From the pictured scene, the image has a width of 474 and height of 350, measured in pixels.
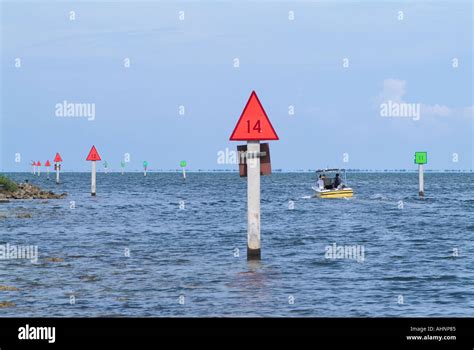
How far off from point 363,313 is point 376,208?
39.7 m

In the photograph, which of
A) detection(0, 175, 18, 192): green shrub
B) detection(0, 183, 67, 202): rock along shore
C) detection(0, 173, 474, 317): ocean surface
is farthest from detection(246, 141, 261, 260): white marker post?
detection(0, 175, 18, 192): green shrub

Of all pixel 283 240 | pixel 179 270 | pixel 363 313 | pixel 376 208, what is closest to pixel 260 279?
pixel 179 270

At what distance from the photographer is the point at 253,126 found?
57.3ft

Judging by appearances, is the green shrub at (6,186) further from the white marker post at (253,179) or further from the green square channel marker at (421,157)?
the white marker post at (253,179)

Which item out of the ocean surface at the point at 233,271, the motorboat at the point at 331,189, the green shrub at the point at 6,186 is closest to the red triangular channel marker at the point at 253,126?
the ocean surface at the point at 233,271

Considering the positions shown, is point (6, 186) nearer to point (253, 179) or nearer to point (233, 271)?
point (233, 271)

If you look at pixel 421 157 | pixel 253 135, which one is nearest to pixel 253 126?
pixel 253 135

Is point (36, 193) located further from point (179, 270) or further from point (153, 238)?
point (179, 270)

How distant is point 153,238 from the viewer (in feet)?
96.0

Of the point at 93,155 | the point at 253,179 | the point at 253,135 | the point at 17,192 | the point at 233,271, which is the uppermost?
the point at 93,155

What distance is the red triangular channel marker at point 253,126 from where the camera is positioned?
1747cm

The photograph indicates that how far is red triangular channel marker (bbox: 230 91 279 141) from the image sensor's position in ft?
57.3
